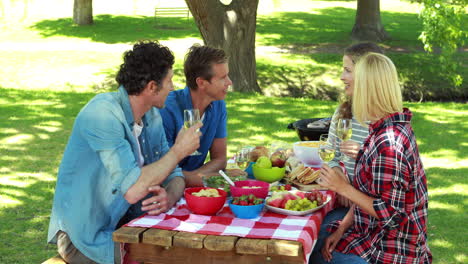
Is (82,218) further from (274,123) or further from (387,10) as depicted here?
(387,10)

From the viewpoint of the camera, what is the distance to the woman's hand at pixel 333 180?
11.2 feet

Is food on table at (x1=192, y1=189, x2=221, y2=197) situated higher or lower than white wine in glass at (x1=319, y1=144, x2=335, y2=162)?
lower

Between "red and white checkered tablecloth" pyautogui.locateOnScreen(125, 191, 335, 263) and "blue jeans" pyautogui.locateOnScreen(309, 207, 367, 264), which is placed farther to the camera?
"blue jeans" pyautogui.locateOnScreen(309, 207, 367, 264)

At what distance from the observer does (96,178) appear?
3477mm

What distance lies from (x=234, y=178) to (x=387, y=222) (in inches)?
41.7

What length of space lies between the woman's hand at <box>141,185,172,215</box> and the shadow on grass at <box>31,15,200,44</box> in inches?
721

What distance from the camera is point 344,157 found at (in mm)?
4324

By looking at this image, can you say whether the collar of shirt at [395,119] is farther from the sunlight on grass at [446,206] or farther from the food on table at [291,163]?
the sunlight on grass at [446,206]

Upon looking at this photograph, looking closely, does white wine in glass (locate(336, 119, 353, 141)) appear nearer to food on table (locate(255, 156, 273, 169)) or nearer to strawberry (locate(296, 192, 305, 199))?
strawberry (locate(296, 192, 305, 199))

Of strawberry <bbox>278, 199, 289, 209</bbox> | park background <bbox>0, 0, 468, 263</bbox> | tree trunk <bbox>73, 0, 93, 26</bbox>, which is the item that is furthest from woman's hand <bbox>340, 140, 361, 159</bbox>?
tree trunk <bbox>73, 0, 93, 26</bbox>

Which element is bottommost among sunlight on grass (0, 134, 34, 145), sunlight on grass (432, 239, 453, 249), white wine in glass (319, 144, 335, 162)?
sunlight on grass (432, 239, 453, 249)

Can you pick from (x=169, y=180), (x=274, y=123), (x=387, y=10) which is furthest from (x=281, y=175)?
(x=387, y=10)

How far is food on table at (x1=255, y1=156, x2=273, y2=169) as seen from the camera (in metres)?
4.25

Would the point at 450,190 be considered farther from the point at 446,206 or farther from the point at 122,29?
the point at 122,29
